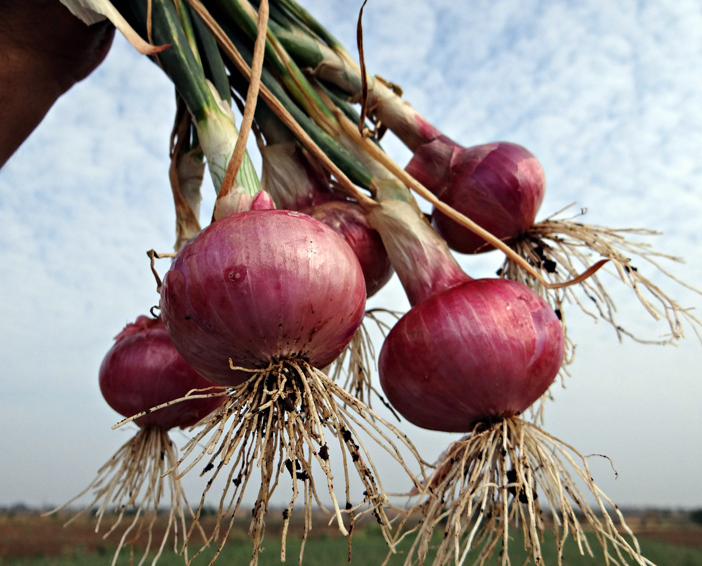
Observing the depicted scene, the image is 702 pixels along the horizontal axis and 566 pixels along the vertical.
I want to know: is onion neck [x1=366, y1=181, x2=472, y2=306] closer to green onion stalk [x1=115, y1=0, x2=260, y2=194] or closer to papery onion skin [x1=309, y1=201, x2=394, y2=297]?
papery onion skin [x1=309, y1=201, x2=394, y2=297]

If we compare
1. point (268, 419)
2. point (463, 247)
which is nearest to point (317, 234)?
point (268, 419)

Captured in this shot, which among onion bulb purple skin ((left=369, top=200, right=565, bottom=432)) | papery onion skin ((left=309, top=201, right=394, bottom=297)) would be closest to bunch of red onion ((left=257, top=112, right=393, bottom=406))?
papery onion skin ((left=309, top=201, right=394, bottom=297))

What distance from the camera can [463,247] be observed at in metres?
0.86

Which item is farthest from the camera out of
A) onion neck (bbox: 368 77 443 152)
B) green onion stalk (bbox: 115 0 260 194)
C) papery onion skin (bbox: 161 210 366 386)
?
onion neck (bbox: 368 77 443 152)

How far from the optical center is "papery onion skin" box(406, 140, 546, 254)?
82 centimetres

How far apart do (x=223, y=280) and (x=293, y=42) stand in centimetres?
62

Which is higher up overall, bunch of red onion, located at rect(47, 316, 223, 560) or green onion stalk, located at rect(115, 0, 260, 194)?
green onion stalk, located at rect(115, 0, 260, 194)

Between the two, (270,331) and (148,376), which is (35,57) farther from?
(270,331)

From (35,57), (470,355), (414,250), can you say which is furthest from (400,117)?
(35,57)

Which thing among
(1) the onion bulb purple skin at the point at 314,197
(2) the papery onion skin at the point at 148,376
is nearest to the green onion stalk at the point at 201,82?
(1) the onion bulb purple skin at the point at 314,197

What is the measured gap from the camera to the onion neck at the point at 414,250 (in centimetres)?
70

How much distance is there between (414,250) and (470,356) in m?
0.20

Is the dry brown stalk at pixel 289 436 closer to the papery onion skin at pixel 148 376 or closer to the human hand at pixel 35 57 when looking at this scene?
the papery onion skin at pixel 148 376

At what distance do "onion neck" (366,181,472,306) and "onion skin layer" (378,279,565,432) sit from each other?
0.06m
